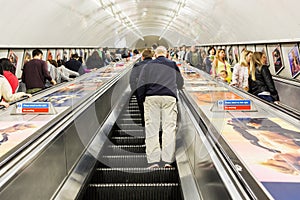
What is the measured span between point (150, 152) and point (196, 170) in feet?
3.79

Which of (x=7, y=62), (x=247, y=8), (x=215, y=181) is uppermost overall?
(x=247, y=8)

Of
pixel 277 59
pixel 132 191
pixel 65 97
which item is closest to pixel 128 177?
pixel 132 191

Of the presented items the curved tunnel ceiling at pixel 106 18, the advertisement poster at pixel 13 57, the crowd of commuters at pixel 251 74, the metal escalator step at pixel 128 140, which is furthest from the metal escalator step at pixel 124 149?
the advertisement poster at pixel 13 57

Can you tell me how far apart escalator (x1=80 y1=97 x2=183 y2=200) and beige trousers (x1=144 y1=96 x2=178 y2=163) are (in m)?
0.25

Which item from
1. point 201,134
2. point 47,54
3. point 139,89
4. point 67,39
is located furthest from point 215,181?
point 67,39

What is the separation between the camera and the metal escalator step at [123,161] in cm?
463

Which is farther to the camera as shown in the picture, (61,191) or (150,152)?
(150,152)

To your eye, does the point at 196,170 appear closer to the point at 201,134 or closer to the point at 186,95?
the point at 201,134

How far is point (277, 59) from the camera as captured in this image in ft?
33.2

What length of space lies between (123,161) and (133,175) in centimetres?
58

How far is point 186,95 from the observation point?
5.51 m

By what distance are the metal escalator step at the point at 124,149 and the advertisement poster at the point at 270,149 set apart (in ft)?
6.84

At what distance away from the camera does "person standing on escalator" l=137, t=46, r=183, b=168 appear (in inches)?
173

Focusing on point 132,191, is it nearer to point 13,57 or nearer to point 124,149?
point 124,149
